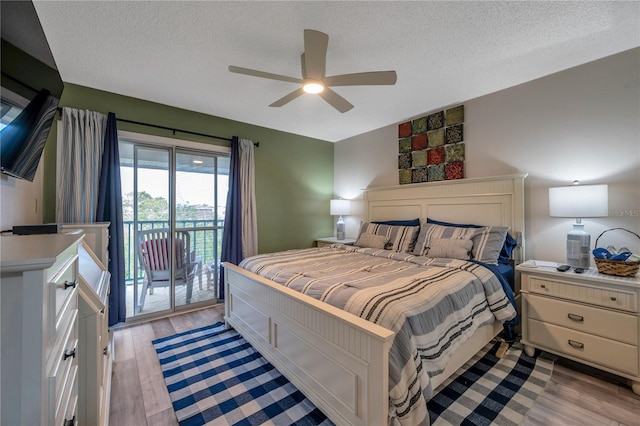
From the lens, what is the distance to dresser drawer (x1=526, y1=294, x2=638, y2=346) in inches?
73.2

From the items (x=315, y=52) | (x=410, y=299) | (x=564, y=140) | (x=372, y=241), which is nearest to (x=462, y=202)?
(x=564, y=140)

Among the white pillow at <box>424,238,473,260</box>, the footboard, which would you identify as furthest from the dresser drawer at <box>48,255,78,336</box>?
the white pillow at <box>424,238,473,260</box>

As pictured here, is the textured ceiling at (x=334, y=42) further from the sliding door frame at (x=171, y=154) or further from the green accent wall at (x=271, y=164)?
the sliding door frame at (x=171, y=154)

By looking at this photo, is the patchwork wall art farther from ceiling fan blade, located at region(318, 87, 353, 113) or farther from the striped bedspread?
ceiling fan blade, located at region(318, 87, 353, 113)

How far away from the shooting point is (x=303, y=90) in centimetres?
221

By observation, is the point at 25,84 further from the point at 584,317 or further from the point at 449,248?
the point at 584,317

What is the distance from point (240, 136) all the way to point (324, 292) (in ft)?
9.42

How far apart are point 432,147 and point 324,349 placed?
113 inches

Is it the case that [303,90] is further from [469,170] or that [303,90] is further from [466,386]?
[466,386]

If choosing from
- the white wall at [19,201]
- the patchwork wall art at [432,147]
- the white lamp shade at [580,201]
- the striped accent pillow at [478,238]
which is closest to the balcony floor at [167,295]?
the white wall at [19,201]

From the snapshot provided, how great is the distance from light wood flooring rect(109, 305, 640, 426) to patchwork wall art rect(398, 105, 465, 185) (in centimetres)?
213

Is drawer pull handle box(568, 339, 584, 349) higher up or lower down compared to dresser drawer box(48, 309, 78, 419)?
lower down

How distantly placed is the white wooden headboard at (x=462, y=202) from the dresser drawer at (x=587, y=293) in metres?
0.56

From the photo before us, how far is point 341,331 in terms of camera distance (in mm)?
1510
